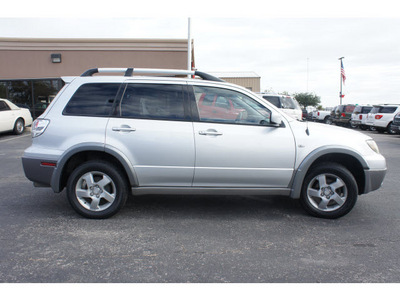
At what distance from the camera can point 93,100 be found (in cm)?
455

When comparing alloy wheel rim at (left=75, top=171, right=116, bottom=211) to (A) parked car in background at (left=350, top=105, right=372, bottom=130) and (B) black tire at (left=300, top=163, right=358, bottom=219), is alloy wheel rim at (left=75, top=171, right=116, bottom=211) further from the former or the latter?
(A) parked car in background at (left=350, top=105, right=372, bottom=130)

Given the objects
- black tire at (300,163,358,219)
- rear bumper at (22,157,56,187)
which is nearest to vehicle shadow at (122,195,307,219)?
black tire at (300,163,358,219)

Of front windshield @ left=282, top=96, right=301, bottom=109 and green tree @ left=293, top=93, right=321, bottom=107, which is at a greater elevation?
green tree @ left=293, top=93, right=321, bottom=107

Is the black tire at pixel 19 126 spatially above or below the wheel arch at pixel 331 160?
above

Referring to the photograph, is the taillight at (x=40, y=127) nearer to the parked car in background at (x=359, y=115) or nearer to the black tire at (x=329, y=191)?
the black tire at (x=329, y=191)

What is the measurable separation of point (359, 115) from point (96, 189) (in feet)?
71.1

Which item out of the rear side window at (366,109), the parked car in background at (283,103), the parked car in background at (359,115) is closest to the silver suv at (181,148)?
the parked car in background at (283,103)

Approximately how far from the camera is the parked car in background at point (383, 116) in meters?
19.7

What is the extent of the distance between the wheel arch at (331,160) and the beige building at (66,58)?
15453 mm

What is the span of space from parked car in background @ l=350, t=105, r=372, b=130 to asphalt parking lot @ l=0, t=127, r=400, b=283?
18.6m

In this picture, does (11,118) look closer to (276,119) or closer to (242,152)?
(242,152)

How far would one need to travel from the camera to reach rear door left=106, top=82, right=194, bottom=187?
14.3ft

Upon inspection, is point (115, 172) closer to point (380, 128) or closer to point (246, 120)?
point (246, 120)

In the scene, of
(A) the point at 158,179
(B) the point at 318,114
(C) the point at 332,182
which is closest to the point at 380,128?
(B) the point at 318,114
